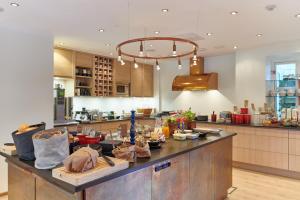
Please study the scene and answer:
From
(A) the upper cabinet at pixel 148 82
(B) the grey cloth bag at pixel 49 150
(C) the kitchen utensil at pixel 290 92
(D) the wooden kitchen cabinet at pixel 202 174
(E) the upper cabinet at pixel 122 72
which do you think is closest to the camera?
(B) the grey cloth bag at pixel 49 150

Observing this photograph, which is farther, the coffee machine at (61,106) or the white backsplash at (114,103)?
the white backsplash at (114,103)

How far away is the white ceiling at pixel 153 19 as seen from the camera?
2.98 meters

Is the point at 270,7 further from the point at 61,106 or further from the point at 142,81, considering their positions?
the point at 142,81

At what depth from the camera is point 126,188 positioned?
1897 mm

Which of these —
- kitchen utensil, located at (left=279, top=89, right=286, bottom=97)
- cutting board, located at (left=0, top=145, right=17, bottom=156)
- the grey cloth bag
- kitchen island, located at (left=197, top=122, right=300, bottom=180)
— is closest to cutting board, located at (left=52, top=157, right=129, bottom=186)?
the grey cloth bag

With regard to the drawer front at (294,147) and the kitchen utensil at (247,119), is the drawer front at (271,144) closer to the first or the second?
the drawer front at (294,147)

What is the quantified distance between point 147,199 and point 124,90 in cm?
511

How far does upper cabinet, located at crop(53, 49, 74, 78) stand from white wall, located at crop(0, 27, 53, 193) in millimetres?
874

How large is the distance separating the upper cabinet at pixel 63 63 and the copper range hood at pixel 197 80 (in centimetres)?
299

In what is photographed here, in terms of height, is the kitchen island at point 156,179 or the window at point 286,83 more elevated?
the window at point 286,83

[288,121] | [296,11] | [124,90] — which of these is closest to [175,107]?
[124,90]

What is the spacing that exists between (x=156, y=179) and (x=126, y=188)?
42cm

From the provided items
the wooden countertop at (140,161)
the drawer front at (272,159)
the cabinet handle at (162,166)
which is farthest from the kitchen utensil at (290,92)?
the cabinet handle at (162,166)

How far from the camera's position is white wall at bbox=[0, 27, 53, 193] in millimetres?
3809
